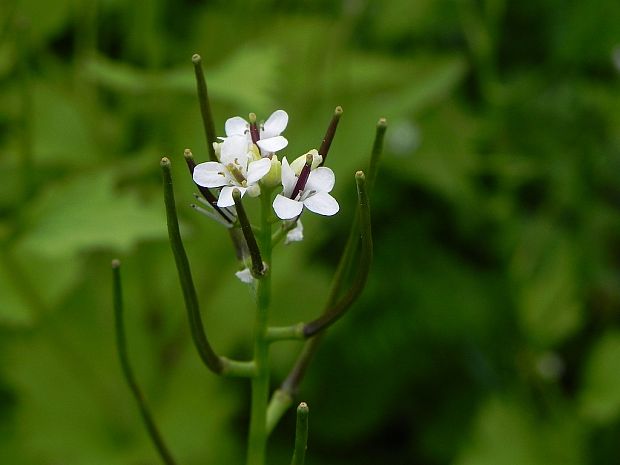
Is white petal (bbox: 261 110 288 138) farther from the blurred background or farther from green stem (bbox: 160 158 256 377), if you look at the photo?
the blurred background

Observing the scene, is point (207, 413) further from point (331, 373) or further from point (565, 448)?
point (565, 448)

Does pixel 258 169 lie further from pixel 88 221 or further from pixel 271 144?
pixel 88 221

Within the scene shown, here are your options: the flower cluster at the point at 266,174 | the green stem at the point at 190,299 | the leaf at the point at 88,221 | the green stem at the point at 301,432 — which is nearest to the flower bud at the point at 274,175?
the flower cluster at the point at 266,174

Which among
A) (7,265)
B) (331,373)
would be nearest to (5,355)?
(7,265)

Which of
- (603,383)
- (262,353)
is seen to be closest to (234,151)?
(262,353)

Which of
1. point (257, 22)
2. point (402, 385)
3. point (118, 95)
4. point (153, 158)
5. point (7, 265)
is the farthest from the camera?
point (257, 22)

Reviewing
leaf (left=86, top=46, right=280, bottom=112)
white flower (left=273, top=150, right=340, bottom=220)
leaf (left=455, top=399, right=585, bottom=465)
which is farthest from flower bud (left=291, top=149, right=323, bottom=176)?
leaf (left=455, top=399, right=585, bottom=465)
